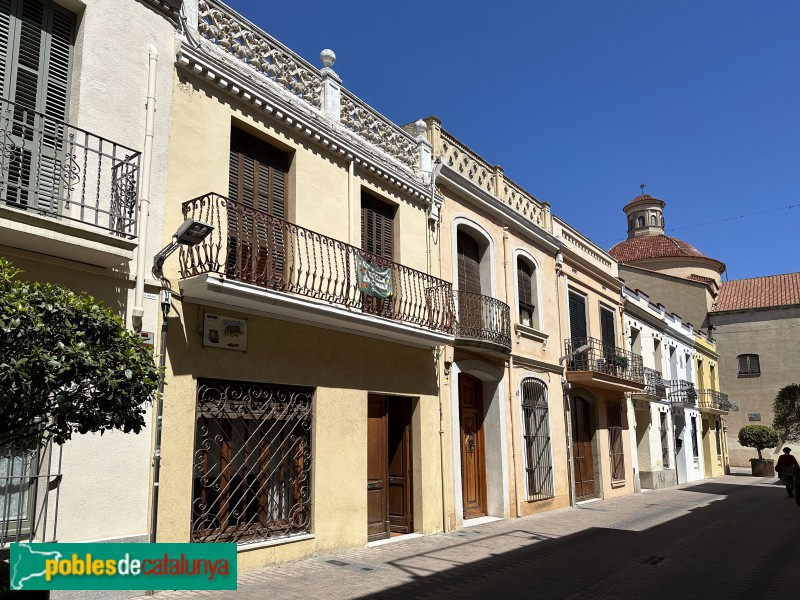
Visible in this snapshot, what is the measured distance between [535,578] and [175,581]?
5.29 m

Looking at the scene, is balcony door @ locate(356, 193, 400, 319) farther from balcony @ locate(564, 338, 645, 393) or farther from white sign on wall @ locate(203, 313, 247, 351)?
balcony @ locate(564, 338, 645, 393)

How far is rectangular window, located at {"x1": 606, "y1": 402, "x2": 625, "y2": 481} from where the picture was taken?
20.2 meters

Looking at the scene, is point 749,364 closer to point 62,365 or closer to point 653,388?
point 653,388

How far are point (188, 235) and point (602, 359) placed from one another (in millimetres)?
14618

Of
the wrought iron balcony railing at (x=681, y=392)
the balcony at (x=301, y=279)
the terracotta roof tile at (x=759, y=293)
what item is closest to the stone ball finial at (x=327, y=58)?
the balcony at (x=301, y=279)

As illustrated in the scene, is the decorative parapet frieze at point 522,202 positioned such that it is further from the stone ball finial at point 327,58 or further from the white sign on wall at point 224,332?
the white sign on wall at point 224,332

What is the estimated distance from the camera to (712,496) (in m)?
20.5

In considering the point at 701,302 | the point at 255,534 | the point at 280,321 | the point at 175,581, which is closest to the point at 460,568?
the point at 255,534

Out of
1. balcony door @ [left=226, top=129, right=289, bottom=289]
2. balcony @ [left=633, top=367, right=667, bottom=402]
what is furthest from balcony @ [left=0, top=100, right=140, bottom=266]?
balcony @ [left=633, top=367, right=667, bottom=402]

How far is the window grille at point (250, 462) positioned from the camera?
806 cm

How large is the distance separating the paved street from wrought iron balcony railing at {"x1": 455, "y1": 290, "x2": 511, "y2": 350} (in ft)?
12.0

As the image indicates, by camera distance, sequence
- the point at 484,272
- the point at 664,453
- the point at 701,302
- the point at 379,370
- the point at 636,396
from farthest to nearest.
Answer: the point at 701,302, the point at 664,453, the point at 636,396, the point at 484,272, the point at 379,370

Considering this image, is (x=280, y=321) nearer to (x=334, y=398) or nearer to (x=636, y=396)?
(x=334, y=398)

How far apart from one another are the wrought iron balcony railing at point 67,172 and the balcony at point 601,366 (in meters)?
12.5
